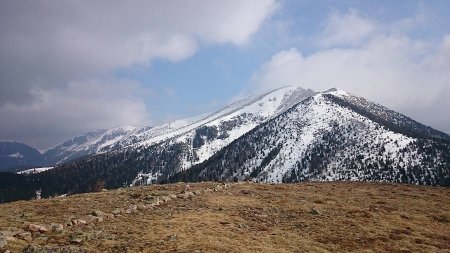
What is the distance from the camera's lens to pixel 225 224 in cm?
3256

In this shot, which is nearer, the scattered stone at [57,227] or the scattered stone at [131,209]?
the scattered stone at [57,227]

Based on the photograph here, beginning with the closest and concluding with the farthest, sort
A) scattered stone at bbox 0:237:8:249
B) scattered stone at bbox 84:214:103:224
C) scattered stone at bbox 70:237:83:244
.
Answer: scattered stone at bbox 0:237:8:249
scattered stone at bbox 70:237:83:244
scattered stone at bbox 84:214:103:224

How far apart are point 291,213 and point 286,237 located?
8.72m

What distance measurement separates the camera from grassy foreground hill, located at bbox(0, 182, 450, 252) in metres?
26.2

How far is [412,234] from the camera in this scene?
33.4m

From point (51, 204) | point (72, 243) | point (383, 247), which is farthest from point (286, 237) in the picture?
point (51, 204)

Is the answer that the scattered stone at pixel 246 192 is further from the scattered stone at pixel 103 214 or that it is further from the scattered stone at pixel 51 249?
the scattered stone at pixel 51 249

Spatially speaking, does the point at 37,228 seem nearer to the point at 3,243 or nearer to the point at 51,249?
the point at 3,243

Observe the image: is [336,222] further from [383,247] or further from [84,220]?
[84,220]

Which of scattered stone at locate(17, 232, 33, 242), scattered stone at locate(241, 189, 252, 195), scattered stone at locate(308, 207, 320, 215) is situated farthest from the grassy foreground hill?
scattered stone at locate(241, 189, 252, 195)

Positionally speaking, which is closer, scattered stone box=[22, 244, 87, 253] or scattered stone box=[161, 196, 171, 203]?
scattered stone box=[22, 244, 87, 253]

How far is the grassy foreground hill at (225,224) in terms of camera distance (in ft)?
86.0

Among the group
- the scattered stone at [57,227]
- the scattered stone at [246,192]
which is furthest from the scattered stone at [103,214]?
the scattered stone at [246,192]

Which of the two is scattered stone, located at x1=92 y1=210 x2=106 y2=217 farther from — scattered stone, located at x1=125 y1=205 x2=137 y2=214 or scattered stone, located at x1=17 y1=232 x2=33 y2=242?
scattered stone, located at x1=17 y1=232 x2=33 y2=242
